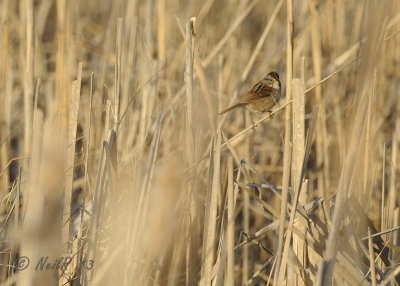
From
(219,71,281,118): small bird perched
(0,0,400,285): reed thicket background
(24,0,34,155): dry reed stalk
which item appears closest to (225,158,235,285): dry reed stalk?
(0,0,400,285): reed thicket background

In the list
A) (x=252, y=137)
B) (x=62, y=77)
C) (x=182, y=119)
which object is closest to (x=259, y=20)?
(x=252, y=137)

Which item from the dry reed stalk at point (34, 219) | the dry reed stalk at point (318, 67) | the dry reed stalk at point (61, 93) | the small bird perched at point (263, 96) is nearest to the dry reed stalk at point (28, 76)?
the dry reed stalk at point (61, 93)

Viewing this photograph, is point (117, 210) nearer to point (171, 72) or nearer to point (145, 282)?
point (145, 282)

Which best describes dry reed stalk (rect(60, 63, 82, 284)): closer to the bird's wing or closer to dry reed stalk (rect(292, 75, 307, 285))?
dry reed stalk (rect(292, 75, 307, 285))

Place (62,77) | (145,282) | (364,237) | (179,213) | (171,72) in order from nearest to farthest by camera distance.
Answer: (145,282)
(179,213)
(364,237)
(62,77)
(171,72)

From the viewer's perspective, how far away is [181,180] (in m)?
1.63

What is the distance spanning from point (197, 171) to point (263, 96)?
2.86 feet

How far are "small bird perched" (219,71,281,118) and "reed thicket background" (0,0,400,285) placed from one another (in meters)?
0.15

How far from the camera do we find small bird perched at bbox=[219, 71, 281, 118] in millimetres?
2559

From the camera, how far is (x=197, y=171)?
183 cm

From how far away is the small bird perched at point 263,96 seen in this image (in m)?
2.56

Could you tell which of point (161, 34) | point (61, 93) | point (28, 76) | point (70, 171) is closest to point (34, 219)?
point (70, 171)

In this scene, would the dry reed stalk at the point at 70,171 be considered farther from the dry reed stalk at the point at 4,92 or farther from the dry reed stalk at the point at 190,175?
the dry reed stalk at the point at 4,92

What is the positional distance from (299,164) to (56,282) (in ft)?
2.77
